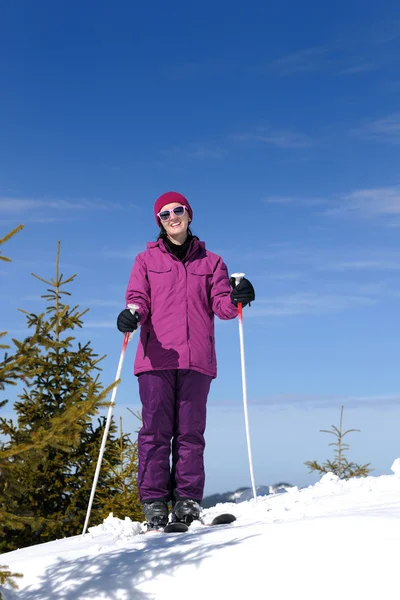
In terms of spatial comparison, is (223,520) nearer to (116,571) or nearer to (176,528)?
(176,528)

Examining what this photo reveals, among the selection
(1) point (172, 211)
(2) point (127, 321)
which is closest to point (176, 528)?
(2) point (127, 321)

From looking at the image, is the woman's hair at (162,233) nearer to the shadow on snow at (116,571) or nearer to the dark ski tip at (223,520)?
the dark ski tip at (223,520)

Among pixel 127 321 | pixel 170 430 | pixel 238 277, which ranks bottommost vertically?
pixel 170 430

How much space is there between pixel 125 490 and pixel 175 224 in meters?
3.83

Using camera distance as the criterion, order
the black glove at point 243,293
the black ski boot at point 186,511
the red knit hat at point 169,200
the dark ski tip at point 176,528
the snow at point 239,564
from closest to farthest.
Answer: the snow at point 239,564
the dark ski tip at point 176,528
the black ski boot at point 186,511
the black glove at point 243,293
the red knit hat at point 169,200

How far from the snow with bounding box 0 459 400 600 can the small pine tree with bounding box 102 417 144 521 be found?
9.54ft

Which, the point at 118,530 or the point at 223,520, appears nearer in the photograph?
the point at 118,530

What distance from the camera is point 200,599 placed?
13.6 ft

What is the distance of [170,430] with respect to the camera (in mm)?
6699

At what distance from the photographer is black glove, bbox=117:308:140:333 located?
6484mm

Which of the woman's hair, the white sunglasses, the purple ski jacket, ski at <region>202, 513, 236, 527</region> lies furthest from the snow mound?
the white sunglasses

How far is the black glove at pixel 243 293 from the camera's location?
6707mm

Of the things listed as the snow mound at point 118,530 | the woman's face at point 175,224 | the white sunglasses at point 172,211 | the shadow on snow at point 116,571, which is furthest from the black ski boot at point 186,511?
the white sunglasses at point 172,211

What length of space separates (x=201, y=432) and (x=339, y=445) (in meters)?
5.18
